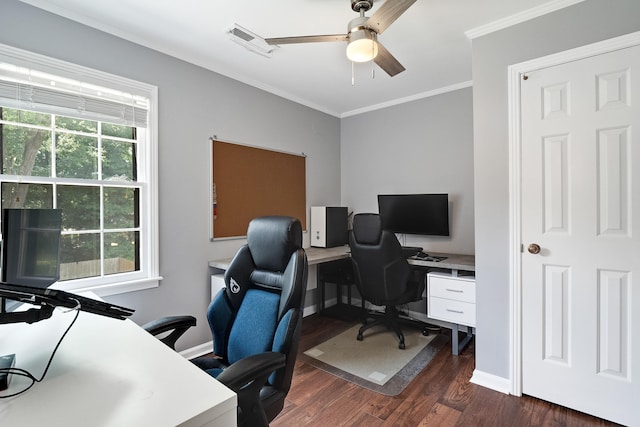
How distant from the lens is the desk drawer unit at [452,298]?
8.37 ft

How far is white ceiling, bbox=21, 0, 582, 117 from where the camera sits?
1.96 meters

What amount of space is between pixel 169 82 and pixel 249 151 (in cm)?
Result: 91

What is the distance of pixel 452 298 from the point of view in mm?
2664

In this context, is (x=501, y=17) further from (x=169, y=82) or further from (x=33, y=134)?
(x=33, y=134)

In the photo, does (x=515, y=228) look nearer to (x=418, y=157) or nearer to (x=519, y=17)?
(x=519, y=17)

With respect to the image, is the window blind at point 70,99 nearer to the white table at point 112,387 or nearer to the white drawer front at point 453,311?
the white table at point 112,387

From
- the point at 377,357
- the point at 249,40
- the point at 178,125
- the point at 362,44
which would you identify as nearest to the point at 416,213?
the point at 377,357

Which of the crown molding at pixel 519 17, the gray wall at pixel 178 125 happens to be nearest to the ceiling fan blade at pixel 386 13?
the crown molding at pixel 519 17

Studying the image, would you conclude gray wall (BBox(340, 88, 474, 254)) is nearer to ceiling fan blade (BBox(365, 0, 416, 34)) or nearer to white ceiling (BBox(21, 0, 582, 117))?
white ceiling (BBox(21, 0, 582, 117))

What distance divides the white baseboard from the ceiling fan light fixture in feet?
7.61

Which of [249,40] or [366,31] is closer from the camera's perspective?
[366,31]

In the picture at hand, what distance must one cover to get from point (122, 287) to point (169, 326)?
1030 mm

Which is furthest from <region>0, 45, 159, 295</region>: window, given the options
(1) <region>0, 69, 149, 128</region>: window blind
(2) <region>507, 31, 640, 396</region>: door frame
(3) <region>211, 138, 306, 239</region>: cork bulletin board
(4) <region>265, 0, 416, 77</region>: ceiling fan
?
(2) <region>507, 31, 640, 396</region>: door frame

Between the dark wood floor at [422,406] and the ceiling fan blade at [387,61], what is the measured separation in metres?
2.24
